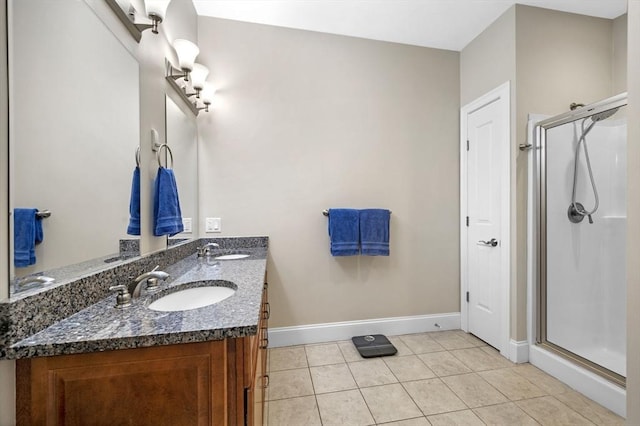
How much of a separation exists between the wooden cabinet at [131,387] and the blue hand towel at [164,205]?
2.63ft

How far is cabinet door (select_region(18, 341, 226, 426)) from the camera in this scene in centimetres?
67

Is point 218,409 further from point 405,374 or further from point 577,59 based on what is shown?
point 577,59

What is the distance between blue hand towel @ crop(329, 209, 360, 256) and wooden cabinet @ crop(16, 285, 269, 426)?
1.53m

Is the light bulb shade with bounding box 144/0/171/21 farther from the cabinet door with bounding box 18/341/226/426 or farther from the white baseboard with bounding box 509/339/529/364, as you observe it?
the white baseboard with bounding box 509/339/529/364

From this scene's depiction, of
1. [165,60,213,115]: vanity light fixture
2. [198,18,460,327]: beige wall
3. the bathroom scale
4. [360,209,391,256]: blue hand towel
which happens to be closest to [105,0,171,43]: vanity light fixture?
[165,60,213,115]: vanity light fixture

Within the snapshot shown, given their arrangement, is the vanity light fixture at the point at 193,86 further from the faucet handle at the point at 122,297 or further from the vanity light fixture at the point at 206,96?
the faucet handle at the point at 122,297

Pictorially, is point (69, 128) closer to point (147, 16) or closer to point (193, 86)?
point (147, 16)

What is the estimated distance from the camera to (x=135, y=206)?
1.24 m

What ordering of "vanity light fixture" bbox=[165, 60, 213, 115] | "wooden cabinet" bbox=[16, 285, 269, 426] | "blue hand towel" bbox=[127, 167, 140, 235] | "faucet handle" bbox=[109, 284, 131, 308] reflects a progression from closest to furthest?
"wooden cabinet" bbox=[16, 285, 269, 426] → "faucet handle" bbox=[109, 284, 131, 308] → "blue hand towel" bbox=[127, 167, 140, 235] → "vanity light fixture" bbox=[165, 60, 213, 115]

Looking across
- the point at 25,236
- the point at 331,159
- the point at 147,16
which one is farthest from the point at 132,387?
the point at 331,159

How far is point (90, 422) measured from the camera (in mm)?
685

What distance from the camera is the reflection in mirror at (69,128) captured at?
2.39 ft

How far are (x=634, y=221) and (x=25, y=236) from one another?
2.04 metres

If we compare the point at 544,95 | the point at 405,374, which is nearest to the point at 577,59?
the point at 544,95
